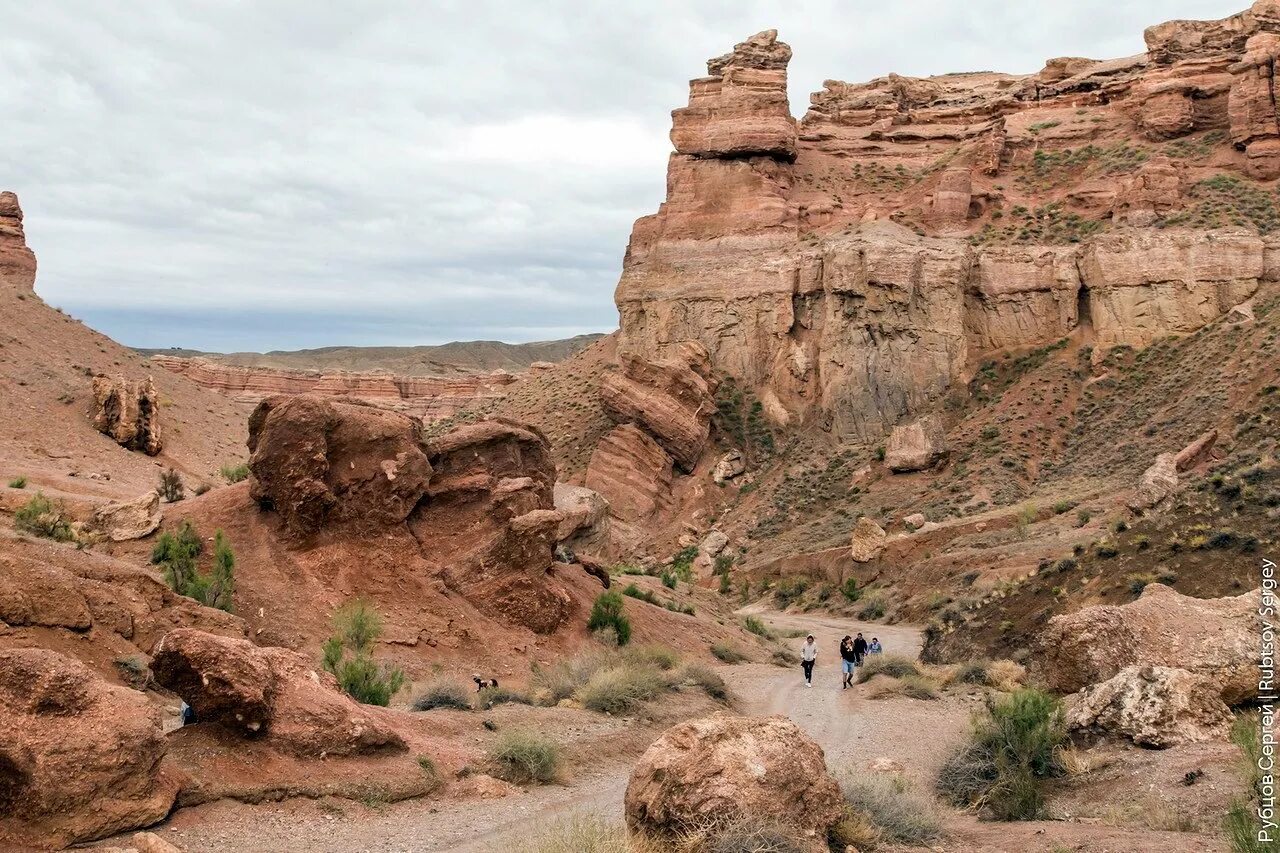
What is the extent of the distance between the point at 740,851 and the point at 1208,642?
24.3ft

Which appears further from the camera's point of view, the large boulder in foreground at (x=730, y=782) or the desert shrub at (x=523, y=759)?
the desert shrub at (x=523, y=759)

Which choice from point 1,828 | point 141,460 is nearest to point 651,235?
point 141,460

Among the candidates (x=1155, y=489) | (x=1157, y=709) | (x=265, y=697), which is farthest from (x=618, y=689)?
(x=1155, y=489)

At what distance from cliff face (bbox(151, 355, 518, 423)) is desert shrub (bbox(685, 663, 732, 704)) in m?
69.1

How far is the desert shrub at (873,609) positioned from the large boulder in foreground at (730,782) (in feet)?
101

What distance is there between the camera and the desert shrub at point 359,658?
14.3m

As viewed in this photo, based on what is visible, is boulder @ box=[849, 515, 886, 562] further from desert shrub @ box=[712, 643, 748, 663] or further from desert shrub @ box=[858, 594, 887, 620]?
desert shrub @ box=[712, 643, 748, 663]

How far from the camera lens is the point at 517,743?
1212 centimetres

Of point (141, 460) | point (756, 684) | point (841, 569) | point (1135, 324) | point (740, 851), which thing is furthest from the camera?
point (1135, 324)

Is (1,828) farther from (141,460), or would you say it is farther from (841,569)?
(841,569)

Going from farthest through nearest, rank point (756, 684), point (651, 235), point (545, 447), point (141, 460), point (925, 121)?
point (925, 121) → point (651, 235) → point (141, 460) → point (545, 447) → point (756, 684)

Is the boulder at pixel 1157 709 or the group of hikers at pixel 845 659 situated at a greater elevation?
the boulder at pixel 1157 709

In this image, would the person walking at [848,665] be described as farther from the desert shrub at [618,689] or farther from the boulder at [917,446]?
the boulder at [917,446]

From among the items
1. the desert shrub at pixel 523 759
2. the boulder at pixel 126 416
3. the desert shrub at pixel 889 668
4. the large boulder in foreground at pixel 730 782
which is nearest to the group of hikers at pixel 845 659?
the desert shrub at pixel 889 668
